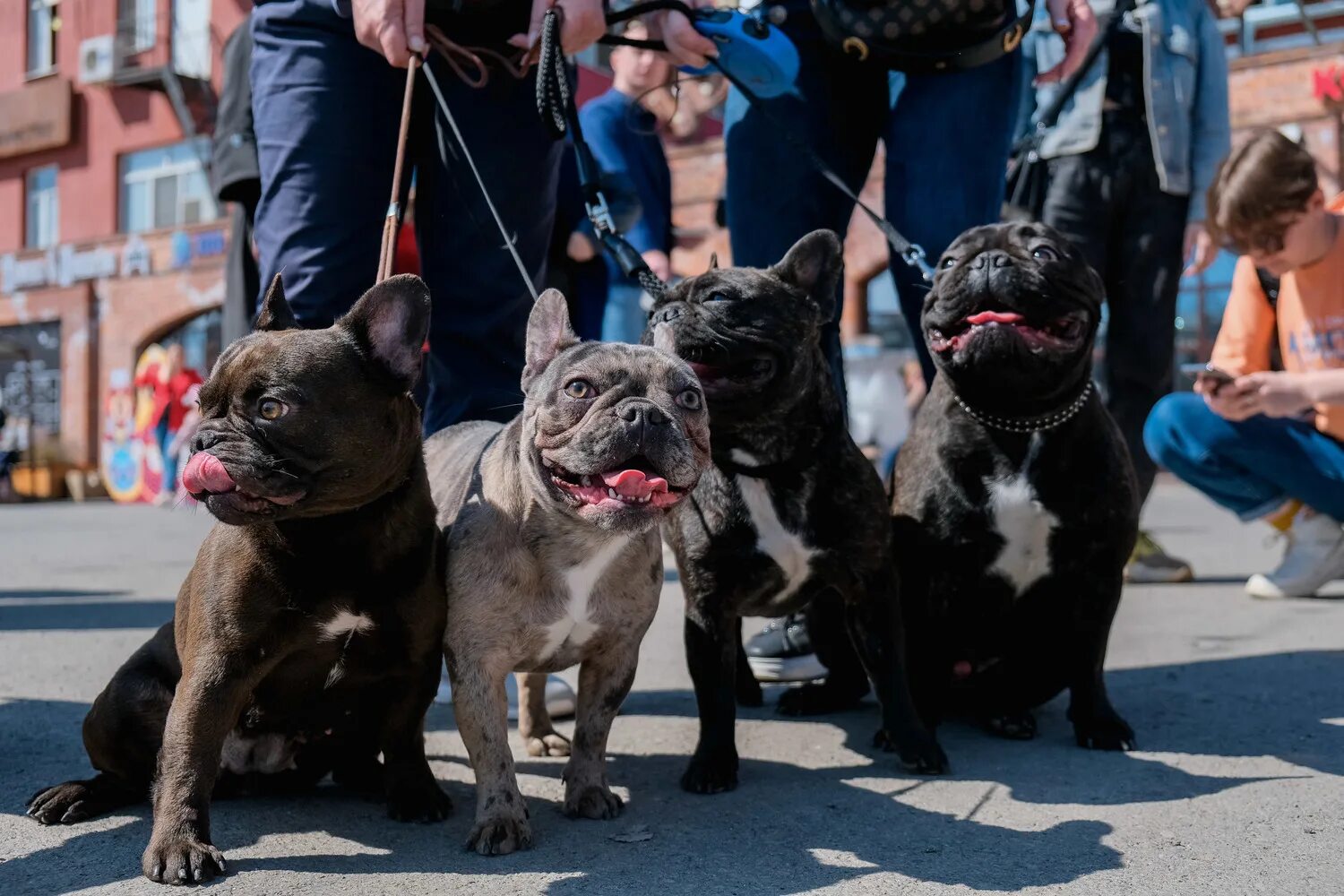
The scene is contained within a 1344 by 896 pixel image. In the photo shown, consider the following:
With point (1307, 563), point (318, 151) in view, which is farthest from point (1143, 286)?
point (318, 151)

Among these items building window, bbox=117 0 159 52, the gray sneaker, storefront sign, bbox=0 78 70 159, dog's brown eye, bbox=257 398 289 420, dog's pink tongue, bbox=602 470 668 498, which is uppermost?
building window, bbox=117 0 159 52

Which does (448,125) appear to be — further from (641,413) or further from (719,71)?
(641,413)

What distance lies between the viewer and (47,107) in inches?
925

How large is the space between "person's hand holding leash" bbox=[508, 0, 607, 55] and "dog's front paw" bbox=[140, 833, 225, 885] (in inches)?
75.4

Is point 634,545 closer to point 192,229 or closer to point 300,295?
point 300,295

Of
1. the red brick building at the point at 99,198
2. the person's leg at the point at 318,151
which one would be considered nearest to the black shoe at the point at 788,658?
the person's leg at the point at 318,151

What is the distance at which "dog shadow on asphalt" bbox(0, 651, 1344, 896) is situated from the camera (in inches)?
78.0

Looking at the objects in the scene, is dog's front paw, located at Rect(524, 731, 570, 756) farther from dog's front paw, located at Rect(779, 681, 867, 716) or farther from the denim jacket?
the denim jacket

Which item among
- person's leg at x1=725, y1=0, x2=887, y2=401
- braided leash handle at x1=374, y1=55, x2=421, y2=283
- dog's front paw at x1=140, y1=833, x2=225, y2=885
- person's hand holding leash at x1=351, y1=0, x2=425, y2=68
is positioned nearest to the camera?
dog's front paw at x1=140, y1=833, x2=225, y2=885

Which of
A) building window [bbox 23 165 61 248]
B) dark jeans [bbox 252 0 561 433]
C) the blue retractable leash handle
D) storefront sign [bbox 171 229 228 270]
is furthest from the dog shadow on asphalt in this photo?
building window [bbox 23 165 61 248]

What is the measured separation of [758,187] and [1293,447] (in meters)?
Answer: 2.73

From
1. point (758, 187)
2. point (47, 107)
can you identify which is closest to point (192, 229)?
point (47, 107)

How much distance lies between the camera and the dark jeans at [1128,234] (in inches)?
194

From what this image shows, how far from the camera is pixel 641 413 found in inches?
83.2
